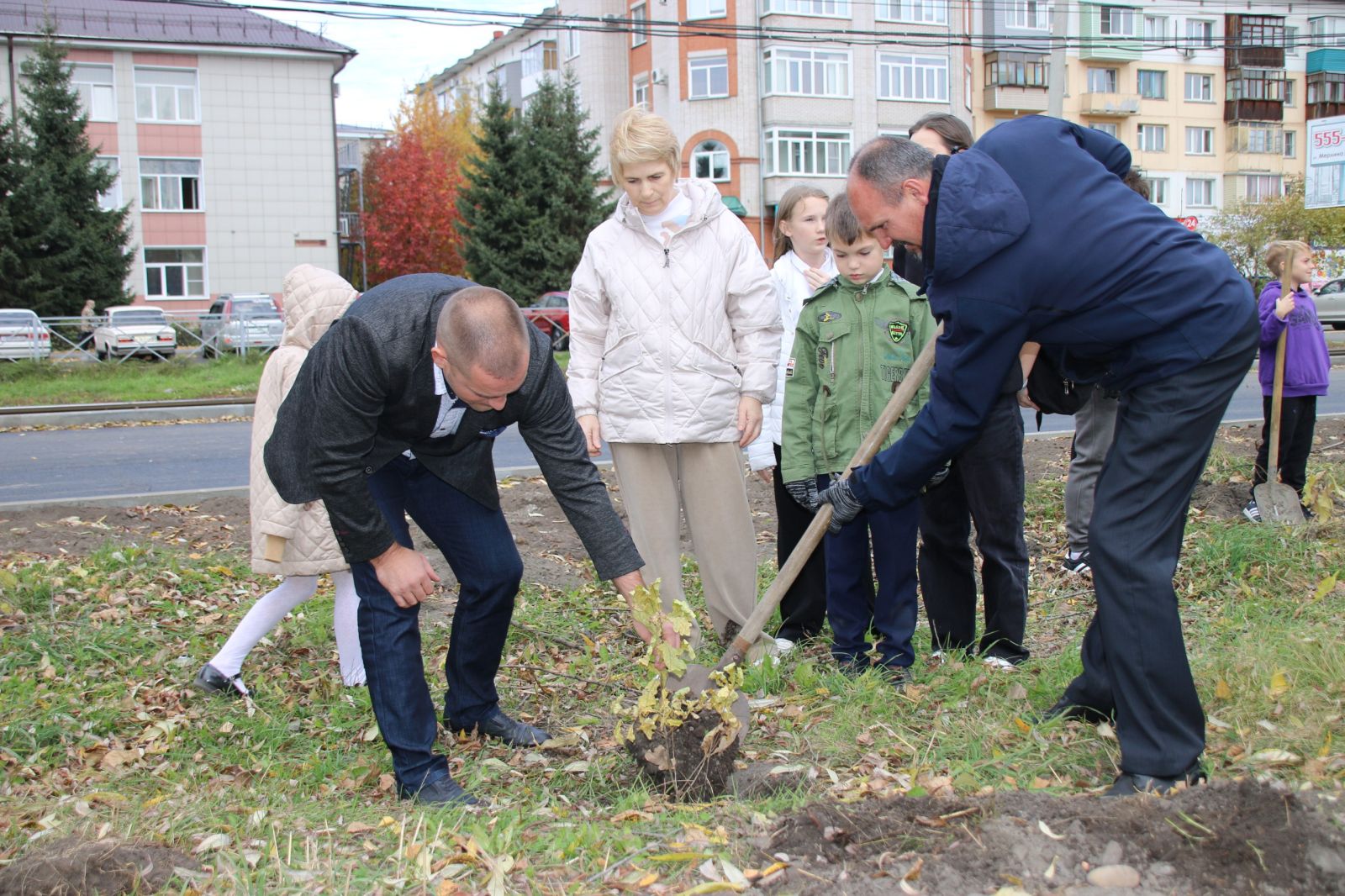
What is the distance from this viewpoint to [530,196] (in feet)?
100

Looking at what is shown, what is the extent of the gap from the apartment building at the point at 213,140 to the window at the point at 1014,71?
78.6 feet

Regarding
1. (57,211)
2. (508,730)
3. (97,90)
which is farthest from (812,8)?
(508,730)

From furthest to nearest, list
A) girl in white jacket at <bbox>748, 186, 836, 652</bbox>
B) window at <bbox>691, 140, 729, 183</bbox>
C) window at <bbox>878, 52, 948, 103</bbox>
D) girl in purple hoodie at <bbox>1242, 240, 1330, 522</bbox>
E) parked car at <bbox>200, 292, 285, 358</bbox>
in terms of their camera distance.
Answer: window at <bbox>878, 52, 948, 103</bbox>, window at <bbox>691, 140, 729, 183</bbox>, parked car at <bbox>200, 292, 285, 358</bbox>, girl in purple hoodie at <bbox>1242, 240, 1330, 522</bbox>, girl in white jacket at <bbox>748, 186, 836, 652</bbox>

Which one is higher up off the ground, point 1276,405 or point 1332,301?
point 1332,301

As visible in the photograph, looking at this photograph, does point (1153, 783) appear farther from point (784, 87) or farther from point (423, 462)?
point (784, 87)

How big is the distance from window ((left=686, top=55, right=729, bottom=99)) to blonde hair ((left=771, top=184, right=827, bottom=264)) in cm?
3458

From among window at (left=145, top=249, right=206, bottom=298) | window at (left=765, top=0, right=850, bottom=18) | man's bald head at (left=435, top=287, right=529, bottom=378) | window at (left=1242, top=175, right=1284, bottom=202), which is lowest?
man's bald head at (left=435, top=287, right=529, bottom=378)

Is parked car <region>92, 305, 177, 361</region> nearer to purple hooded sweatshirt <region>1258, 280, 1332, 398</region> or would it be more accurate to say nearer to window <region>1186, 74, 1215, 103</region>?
purple hooded sweatshirt <region>1258, 280, 1332, 398</region>

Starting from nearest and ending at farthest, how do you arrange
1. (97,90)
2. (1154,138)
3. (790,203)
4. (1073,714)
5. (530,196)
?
(1073,714) < (790,203) < (530,196) < (97,90) < (1154,138)

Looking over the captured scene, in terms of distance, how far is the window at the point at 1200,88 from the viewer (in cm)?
4919

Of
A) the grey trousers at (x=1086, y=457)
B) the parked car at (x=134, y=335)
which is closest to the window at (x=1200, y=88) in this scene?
the parked car at (x=134, y=335)

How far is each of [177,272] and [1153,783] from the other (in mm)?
38995

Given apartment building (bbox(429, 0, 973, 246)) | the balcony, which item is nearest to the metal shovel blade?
apartment building (bbox(429, 0, 973, 246))

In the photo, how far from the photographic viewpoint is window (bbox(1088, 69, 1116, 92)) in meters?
47.7
